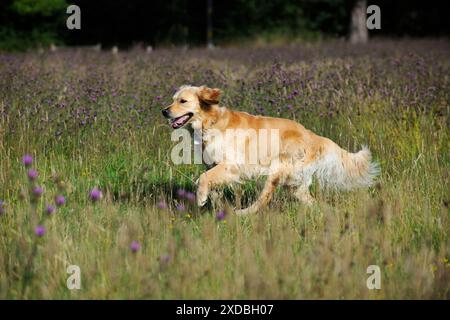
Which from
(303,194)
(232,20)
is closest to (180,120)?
(303,194)

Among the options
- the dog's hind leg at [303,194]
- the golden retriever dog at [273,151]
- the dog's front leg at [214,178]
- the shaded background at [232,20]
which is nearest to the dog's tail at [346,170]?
the golden retriever dog at [273,151]

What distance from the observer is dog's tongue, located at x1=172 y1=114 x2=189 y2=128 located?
5.64 metres

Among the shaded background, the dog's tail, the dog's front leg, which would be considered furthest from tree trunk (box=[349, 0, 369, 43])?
the dog's front leg

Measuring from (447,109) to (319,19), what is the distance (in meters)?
27.3

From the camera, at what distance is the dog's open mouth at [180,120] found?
5.65 meters

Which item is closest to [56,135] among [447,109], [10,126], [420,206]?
[10,126]

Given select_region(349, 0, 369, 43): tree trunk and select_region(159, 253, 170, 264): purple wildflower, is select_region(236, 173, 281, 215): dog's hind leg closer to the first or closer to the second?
select_region(159, 253, 170, 264): purple wildflower

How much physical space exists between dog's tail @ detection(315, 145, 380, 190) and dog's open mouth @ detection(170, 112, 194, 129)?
4.11ft

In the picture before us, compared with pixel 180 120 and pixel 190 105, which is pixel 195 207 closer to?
pixel 180 120

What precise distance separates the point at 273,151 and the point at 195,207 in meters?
1.05

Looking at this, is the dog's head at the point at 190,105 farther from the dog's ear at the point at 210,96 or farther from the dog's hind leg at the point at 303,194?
the dog's hind leg at the point at 303,194

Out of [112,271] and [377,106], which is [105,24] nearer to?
[377,106]

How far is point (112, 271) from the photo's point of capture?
11.0 feet
